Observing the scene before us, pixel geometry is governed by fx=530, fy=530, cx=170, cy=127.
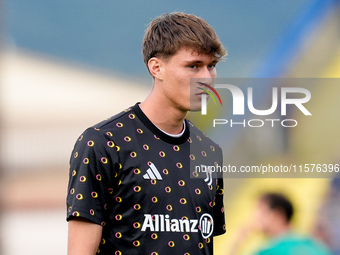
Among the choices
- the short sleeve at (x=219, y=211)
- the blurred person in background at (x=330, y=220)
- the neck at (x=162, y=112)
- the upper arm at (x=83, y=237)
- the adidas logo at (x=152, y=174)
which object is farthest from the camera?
the blurred person in background at (x=330, y=220)

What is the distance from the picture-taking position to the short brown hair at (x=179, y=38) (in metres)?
1.64

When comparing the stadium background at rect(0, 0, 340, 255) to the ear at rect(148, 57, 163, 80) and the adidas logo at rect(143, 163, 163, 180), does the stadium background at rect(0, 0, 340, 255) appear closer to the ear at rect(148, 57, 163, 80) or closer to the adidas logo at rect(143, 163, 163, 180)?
the ear at rect(148, 57, 163, 80)

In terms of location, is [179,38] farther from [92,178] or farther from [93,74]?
[93,74]

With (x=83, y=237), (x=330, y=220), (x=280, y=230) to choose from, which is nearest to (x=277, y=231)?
(x=280, y=230)

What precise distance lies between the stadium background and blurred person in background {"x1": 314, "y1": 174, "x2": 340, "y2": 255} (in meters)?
0.04

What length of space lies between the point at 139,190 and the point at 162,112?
270 mm

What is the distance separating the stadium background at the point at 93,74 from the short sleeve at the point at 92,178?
4.97 feet

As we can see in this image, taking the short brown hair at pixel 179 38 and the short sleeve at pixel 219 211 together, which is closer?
the short brown hair at pixel 179 38

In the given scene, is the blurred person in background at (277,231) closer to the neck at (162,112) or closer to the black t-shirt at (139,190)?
the black t-shirt at (139,190)

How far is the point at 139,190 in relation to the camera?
152cm

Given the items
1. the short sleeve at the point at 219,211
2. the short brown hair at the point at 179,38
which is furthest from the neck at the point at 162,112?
the short sleeve at the point at 219,211

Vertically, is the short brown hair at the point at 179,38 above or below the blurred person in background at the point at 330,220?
above

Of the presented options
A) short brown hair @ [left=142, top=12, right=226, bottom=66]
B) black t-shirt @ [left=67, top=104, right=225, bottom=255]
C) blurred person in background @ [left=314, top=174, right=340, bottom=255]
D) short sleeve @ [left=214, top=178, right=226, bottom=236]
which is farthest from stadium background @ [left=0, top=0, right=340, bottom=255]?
black t-shirt @ [left=67, top=104, right=225, bottom=255]

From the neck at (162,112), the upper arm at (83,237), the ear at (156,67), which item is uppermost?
the ear at (156,67)
